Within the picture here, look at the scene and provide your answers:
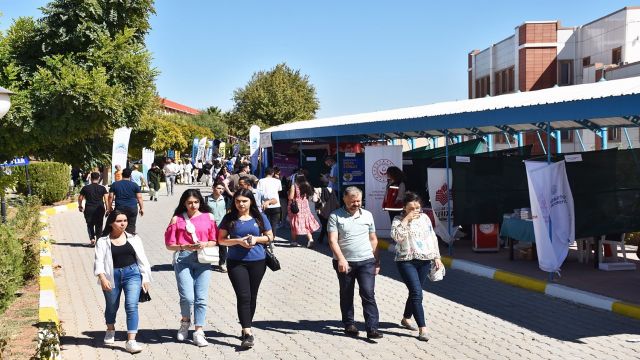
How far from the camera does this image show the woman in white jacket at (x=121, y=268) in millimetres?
7883

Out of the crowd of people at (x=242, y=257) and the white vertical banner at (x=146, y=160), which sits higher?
the white vertical banner at (x=146, y=160)

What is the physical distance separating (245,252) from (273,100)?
65365mm

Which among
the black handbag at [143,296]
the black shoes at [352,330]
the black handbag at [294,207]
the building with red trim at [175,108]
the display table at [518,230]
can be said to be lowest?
the black shoes at [352,330]

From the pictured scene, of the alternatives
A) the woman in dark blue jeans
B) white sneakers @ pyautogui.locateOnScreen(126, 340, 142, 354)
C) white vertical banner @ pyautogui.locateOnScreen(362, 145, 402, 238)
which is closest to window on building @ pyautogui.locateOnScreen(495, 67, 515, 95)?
white vertical banner @ pyautogui.locateOnScreen(362, 145, 402, 238)

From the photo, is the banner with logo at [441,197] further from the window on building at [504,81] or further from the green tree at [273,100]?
the green tree at [273,100]

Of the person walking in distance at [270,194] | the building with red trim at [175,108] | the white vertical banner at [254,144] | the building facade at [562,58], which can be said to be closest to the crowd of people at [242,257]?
the person walking in distance at [270,194]

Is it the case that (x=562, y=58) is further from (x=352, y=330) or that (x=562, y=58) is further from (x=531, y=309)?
(x=352, y=330)

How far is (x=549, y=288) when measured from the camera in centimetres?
1120

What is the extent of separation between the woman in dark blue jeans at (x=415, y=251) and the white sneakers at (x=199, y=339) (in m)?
2.19

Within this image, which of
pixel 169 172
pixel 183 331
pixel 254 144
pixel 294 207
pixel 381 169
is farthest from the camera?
pixel 169 172

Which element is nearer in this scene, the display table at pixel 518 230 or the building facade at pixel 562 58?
the display table at pixel 518 230

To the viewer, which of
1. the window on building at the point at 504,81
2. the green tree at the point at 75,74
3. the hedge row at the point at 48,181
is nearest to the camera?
the green tree at the point at 75,74

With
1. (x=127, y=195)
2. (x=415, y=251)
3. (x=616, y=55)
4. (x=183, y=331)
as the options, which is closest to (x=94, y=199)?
(x=127, y=195)

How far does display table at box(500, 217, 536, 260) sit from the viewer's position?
43.5ft
